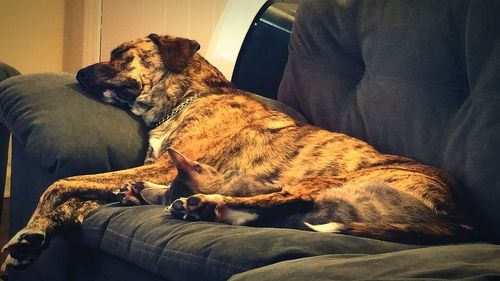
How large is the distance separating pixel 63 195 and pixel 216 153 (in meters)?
0.57

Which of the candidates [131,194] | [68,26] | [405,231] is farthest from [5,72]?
[405,231]

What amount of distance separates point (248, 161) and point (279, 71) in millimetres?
725

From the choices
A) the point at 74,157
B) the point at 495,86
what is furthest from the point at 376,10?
the point at 74,157

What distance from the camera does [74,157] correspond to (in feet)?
7.11

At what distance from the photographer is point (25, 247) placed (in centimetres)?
187

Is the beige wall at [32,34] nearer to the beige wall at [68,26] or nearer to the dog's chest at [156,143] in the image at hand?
the beige wall at [68,26]

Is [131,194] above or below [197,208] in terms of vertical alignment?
below

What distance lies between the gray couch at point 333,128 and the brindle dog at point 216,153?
86 millimetres

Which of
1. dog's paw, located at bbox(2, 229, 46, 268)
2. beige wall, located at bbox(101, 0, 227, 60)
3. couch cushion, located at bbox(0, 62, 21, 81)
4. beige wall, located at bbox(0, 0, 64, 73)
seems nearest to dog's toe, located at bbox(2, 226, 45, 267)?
dog's paw, located at bbox(2, 229, 46, 268)

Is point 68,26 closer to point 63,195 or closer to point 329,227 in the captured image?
point 63,195

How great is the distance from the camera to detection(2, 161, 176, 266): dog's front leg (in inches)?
73.6

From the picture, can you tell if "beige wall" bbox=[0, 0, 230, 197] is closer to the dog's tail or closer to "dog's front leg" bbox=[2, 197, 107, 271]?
"dog's front leg" bbox=[2, 197, 107, 271]

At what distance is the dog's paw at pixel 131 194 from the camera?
204 cm

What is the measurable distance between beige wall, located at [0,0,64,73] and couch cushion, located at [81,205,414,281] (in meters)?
3.06
